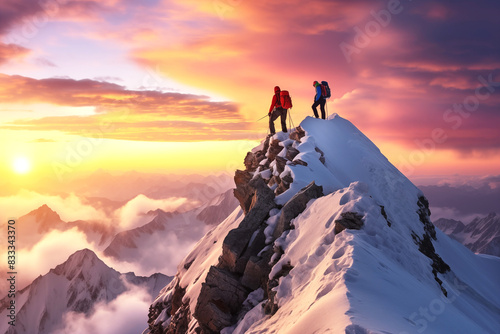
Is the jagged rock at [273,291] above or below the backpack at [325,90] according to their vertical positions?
below

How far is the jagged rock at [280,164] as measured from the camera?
2708 centimetres

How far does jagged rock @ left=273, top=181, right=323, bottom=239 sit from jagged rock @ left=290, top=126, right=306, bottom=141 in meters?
13.9

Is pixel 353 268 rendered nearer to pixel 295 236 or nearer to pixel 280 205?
pixel 295 236

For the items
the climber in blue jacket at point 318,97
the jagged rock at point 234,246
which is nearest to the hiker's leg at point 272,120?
the climber in blue jacket at point 318,97

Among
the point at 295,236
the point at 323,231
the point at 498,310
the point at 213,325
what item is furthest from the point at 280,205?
the point at 498,310

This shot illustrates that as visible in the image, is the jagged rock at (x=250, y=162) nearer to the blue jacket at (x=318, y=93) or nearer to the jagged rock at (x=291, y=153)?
the jagged rock at (x=291, y=153)

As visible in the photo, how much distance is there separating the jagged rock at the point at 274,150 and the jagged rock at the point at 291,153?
7.77 ft

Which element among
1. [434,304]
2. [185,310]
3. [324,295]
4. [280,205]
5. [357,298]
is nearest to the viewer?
[357,298]

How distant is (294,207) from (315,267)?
5.97m

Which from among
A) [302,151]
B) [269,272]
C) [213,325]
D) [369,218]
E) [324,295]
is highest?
[302,151]

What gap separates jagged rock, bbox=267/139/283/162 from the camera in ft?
107

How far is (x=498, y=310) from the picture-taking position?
32.8 meters

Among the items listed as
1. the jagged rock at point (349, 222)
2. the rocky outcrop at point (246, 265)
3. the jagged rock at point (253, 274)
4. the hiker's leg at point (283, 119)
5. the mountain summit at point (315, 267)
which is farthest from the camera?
the hiker's leg at point (283, 119)

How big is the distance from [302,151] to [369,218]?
43.9 feet
